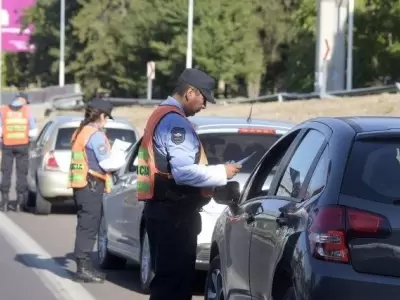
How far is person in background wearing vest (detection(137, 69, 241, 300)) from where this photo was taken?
291 inches

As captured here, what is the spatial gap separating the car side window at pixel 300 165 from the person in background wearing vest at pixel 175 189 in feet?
2.10

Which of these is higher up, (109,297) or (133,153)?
(133,153)

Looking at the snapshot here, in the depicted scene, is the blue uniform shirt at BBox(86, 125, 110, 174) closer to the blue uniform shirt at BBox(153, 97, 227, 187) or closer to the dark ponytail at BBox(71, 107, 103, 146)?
the dark ponytail at BBox(71, 107, 103, 146)

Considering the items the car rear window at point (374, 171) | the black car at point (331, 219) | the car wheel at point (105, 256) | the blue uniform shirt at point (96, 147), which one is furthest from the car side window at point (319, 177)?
the car wheel at point (105, 256)

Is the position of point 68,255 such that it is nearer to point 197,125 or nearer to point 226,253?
point 197,125

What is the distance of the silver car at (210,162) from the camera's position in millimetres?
10180

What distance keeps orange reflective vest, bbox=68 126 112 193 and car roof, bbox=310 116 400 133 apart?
5146 millimetres

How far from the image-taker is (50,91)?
67938 mm

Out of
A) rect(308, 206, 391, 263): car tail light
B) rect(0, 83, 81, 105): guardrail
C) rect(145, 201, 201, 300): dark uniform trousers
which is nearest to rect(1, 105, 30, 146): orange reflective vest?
rect(145, 201, 201, 300): dark uniform trousers

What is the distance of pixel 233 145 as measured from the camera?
10836mm

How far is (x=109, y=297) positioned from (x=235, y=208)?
3.43 meters

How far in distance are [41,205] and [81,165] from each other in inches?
284

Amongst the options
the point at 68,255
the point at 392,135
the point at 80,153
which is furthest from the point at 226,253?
the point at 68,255

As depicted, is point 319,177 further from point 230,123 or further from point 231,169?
Answer: point 230,123
